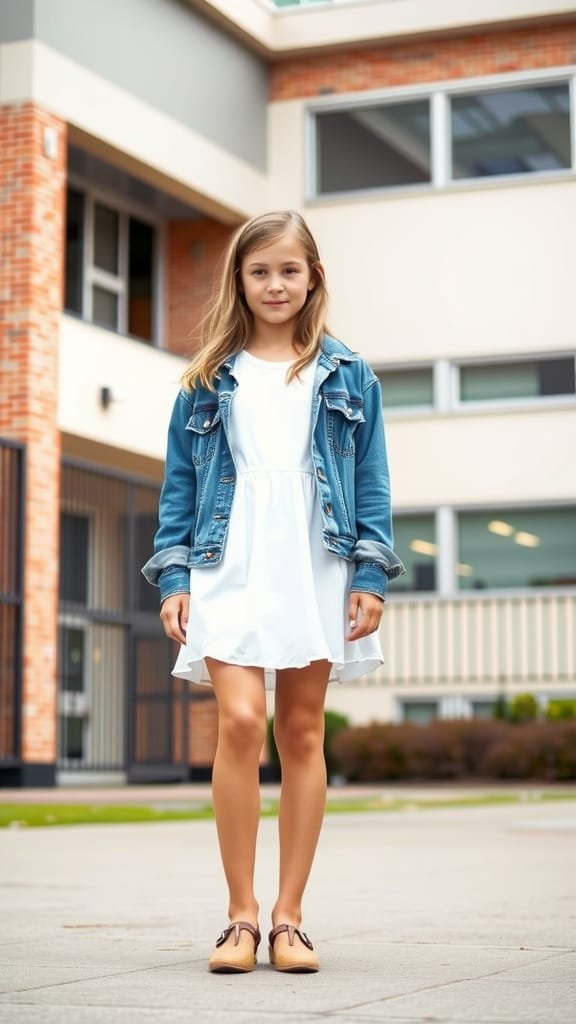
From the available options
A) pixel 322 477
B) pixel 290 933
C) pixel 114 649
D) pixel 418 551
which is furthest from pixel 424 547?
pixel 290 933

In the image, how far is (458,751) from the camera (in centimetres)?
2050

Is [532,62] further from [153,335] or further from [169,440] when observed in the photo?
[169,440]

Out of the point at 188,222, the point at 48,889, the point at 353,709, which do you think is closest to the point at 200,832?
the point at 48,889

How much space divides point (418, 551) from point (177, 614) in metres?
19.0

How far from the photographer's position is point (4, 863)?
737 cm

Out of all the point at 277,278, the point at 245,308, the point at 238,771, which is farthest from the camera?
the point at 245,308

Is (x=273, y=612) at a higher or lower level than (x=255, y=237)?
lower

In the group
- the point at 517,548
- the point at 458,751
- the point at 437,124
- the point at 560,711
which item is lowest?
the point at 458,751

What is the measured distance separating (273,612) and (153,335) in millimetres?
19301

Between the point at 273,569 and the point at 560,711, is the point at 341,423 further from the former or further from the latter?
the point at 560,711

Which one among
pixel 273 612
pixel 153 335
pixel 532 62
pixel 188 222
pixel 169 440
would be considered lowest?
pixel 273 612

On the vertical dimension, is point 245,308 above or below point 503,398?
below

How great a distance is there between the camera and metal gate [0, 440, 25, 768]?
17109 millimetres

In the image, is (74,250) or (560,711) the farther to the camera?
(74,250)
